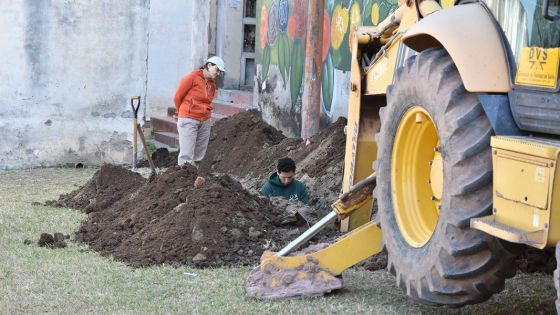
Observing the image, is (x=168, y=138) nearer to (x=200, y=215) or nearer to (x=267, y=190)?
(x=267, y=190)

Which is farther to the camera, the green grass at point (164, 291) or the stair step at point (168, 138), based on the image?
the stair step at point (168, 138)

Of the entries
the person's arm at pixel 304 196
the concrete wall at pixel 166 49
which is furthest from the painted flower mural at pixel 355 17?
the concrete wall at pixel 166 49

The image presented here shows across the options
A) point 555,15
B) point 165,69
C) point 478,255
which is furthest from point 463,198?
point 165,69

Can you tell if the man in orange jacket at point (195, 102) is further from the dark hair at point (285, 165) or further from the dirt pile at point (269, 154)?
the dark hair at point (285, 165)

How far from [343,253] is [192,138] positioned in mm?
5959

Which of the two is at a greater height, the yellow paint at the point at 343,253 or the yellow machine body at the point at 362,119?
the yellow machine body at the point at 362,119

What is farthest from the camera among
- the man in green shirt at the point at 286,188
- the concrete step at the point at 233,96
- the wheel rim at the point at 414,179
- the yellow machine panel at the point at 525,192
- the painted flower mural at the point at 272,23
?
the concrete step at the point at 233,96

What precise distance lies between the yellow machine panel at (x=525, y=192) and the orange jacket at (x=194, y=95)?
297 inches

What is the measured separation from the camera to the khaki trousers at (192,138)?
1227 cm

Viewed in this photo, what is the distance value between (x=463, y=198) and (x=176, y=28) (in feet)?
50.8

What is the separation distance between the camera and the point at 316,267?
6.71 m

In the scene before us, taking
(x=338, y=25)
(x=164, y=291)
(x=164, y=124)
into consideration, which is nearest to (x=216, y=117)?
(x=164, y=124)

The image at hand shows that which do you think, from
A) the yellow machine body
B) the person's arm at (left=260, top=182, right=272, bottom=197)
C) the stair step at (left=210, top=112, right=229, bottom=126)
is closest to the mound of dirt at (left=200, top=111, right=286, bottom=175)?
the stair step at (left=210, top=112, right=229, bottom=126)

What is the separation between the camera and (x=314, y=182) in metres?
11.2
